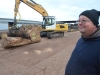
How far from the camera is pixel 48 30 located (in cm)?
1383

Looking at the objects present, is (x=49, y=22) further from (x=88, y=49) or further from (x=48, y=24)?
(x=88, y=49)

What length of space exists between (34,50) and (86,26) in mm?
6474

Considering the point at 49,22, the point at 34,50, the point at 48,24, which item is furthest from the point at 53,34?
the point at 34,50

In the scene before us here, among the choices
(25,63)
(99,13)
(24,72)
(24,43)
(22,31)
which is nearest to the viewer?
(99,13)

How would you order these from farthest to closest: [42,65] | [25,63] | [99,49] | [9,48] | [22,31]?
[22,31] → [9,48] → [25,63] → [42,65] → [99,49]

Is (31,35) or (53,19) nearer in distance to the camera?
(31,35)

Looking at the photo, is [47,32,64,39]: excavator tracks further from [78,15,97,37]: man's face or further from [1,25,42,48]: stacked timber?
[78,15,97,37]: man's face

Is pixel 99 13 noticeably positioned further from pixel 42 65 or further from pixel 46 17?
pixel 46 17

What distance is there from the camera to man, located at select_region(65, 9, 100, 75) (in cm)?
159

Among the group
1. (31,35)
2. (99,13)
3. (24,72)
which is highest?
(99,13)

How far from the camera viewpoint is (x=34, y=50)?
26.2ft

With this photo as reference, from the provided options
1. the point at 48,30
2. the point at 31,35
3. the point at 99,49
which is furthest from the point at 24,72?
the point at 48,30

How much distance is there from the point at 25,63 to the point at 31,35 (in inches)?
174

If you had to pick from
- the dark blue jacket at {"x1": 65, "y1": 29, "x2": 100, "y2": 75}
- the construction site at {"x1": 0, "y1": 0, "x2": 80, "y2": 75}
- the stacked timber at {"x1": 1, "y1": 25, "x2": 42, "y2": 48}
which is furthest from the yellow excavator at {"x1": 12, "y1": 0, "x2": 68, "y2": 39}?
the dark blue jacket at {"x1": 65, "y1": 29, "x2": 100, "y2": 75}
